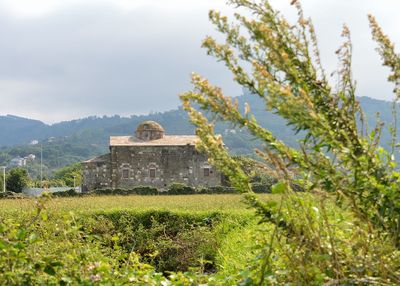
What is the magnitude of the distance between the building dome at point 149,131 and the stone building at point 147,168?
1522mm

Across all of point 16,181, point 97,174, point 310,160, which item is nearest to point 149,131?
point 97,174

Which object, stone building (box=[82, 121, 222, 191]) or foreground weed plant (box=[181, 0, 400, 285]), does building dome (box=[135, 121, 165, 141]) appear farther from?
foreground weed plant (box=[181, 0, 400, 285])

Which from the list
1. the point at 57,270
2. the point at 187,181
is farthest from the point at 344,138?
the point at 187,181

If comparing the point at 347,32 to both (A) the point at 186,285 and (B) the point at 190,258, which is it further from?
(B) the point at 190,258

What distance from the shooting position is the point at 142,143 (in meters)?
47.8

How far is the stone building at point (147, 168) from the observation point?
46969 mm

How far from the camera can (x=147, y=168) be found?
47.2m

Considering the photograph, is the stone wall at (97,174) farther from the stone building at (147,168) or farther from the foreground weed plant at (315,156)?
the foreground weed plant at (315,156)

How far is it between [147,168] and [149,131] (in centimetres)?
339

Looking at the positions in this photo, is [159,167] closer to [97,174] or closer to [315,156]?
[97,174]

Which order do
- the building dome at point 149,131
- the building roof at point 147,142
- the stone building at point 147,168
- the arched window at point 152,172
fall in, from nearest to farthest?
the stone building at point 147,168, the arched window at point 152,172, the building roof at point 147,142, the building dome at point 149,131

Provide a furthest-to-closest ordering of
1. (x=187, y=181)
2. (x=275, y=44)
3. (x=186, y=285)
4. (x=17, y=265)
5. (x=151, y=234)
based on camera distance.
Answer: (x=187, y=181)
(x=151, y=234)
(x=186, y=285)
(x=17, y=265)
(x=275, y=44)

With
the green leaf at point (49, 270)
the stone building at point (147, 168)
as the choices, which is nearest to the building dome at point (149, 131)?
the stone building at point (147, 168)

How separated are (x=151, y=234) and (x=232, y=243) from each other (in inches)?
205
